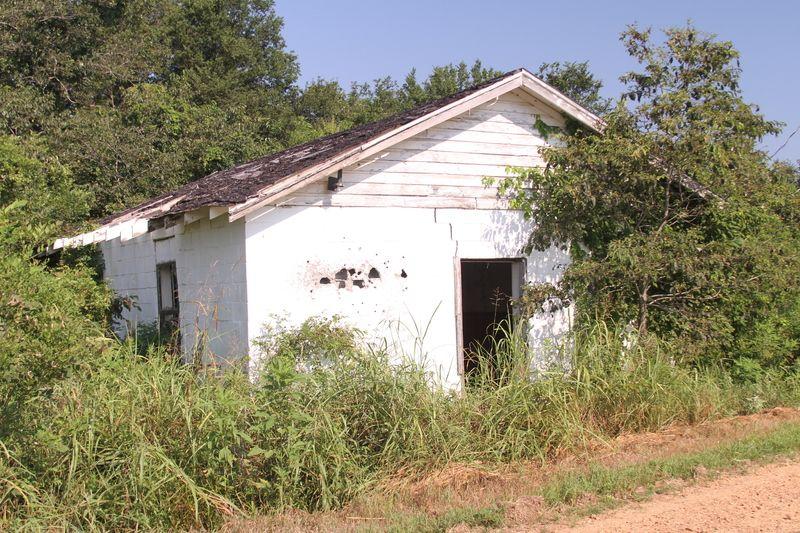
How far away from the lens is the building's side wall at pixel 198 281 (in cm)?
930

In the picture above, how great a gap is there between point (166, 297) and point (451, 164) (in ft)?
16.3

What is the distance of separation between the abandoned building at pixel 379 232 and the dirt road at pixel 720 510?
3.42m

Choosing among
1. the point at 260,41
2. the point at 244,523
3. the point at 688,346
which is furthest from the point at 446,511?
the point at 260,41

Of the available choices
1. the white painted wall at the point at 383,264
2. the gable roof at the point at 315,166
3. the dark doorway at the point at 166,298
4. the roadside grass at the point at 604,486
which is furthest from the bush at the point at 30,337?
the dark doorway at the point at 166,298

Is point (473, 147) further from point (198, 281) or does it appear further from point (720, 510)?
point (720, 510)

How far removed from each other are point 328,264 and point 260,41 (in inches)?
1097

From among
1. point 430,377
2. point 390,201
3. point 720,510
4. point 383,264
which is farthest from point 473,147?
point 720,510

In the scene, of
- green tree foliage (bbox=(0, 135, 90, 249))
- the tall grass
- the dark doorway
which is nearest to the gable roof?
green tree foliage (bbox=(0, 135, 90, 249))

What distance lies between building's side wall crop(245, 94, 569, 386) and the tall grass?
1.54 m

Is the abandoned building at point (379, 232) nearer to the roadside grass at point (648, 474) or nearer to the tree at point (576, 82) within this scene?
the roadside grass at point (648, 474)

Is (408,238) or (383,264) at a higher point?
(408,238)

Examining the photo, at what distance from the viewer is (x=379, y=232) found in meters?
9.86

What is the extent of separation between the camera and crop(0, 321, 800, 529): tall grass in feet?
19.7

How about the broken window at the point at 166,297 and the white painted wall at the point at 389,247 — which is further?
the broken window at the point at 166,297
